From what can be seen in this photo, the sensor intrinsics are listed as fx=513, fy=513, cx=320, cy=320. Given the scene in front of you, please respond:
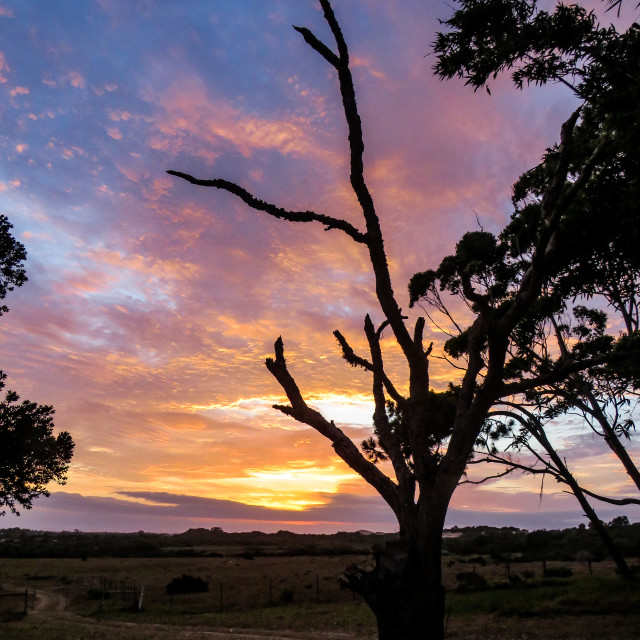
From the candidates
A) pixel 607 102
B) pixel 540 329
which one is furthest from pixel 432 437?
pixel 607 102

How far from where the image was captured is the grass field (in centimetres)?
1939

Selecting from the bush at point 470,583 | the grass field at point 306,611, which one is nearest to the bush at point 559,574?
the grass field at point 306,611

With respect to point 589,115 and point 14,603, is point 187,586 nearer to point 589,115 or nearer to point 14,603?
point 14,603

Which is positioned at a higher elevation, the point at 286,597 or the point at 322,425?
the point at 322,425

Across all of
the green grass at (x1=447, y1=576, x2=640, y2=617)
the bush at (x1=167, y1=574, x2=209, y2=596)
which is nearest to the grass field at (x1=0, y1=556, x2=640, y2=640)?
the green grass at (x1=447, y1=576, x2=640, y2=617)

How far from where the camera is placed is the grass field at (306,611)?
19.4 m

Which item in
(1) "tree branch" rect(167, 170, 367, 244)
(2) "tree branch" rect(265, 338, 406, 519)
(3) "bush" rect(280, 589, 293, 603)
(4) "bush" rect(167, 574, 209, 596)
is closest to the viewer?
(1) "tree branch" rect(167, 170, 367, 244)

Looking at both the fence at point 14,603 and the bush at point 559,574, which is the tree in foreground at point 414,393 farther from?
the bush at point 559,574

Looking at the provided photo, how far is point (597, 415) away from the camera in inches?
714

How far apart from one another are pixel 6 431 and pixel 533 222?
71.7 feet

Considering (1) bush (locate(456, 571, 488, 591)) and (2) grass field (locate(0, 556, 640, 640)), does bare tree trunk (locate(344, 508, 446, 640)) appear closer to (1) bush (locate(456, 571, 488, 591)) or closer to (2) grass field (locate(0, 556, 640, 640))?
(2) grass field (locate(0, 556, 640, 640))

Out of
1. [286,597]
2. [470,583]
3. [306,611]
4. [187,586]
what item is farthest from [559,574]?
[187,586]

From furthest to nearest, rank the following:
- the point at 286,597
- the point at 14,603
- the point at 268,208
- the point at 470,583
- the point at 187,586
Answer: the point at 187,586
the point at 470,583
the point at 286,597
the point at 14,603
the point at 268,208

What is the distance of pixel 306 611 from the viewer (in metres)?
27.8
